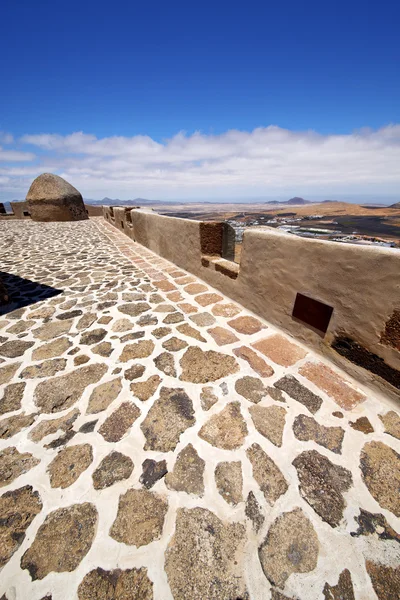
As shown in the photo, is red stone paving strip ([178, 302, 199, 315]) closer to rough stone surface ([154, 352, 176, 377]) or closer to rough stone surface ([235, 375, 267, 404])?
rough stone surface ([154, 352, 176, 377])

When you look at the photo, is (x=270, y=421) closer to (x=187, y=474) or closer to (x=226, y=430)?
(x=226, y=430)

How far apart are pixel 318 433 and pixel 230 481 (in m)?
0.68

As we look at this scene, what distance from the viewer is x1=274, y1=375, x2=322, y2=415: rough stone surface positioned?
1708mm

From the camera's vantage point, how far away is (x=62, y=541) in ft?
3.54

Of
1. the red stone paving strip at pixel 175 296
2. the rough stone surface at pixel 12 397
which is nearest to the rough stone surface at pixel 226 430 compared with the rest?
the rough stone surface at pixel 12 397

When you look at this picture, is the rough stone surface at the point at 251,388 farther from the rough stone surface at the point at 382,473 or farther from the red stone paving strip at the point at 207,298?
the red stone paving strip at the point at 207,298

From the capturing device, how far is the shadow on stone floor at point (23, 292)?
3.19 m

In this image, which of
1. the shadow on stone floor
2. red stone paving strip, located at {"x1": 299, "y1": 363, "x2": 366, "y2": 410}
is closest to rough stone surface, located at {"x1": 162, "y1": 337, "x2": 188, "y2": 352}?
red stone paving strip, located at {"x1": 299, "y1": 363, "x2": 366, "y2": 410}

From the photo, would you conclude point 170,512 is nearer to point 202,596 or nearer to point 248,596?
point 202,596

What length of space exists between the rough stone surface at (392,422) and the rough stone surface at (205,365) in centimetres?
108

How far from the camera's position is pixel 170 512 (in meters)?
1.18

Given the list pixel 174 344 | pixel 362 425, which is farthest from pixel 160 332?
pixel 362 425

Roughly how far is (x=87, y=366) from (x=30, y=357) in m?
0.63

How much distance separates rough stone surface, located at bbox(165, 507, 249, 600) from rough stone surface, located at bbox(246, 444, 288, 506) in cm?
22
